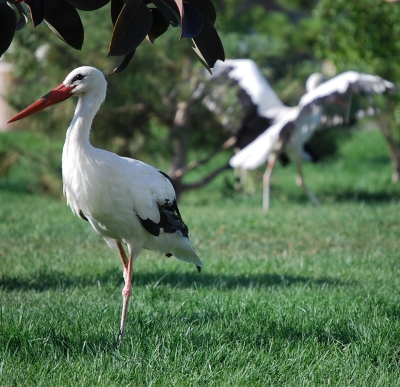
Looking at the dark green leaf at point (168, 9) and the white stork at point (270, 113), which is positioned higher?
the dark green leaf at point (168, 9)

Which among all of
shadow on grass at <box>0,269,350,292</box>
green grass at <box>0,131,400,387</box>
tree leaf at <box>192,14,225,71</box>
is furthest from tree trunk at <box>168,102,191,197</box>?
tree leaf at <box>192,14,225,71</box>

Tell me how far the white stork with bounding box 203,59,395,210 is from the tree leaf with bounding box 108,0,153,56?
5386mm

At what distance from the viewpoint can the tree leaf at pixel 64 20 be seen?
2.54 m

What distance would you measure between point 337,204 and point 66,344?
592 centimetres

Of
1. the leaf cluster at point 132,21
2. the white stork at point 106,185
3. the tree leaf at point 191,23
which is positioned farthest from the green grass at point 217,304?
the tree leaf at point 191,23

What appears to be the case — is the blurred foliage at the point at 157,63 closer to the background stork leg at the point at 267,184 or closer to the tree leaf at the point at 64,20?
the background stork leg at the point at 267,184

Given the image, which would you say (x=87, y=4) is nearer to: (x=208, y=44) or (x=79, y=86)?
(x=208, y=44)

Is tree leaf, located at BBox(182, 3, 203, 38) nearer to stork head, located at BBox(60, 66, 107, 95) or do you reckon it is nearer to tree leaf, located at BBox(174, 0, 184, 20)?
tree leaf, located at BBox(174, 0, 184, 20)

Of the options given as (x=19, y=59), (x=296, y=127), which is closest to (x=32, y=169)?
(x=19, y=59)

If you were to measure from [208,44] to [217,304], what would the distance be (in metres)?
1.83

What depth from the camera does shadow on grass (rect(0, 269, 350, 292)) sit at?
15.0 ft

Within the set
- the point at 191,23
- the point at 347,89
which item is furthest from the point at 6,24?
the point at 347,89

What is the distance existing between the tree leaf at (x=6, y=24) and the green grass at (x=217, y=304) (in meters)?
1.37

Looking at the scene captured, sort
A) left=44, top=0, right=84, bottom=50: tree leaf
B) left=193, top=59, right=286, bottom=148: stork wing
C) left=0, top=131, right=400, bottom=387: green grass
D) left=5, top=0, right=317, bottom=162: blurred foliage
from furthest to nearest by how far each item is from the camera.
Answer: left=5, top=0, right=317, bottom=162: blurred foliage → left=193, top=59, right=286, bottom=148: stork wing → left=0, top=131, right=400, bottom=387: green grass → left=44, top=0, right=84, bottom=50: tree leaf
